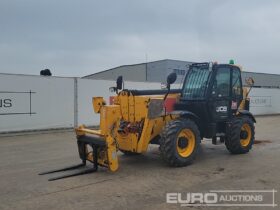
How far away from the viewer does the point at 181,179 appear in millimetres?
7195

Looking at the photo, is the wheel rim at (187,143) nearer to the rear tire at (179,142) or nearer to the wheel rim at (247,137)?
the rear tire at (179,142)

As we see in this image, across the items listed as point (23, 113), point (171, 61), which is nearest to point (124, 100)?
point (23, 113)

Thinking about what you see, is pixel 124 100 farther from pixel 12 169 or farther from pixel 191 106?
pixel 12 169

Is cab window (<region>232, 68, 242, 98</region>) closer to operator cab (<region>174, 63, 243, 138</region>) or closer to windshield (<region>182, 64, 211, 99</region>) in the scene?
operator cab (<region>174, 63, 243, 138</region>)

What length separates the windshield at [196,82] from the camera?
9.32 meters

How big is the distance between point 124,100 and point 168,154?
1.56 m

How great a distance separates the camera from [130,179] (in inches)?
285

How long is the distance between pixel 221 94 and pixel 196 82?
2.22 ft

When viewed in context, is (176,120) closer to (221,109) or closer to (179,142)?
(179,142)

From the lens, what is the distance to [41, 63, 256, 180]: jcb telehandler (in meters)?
7.87

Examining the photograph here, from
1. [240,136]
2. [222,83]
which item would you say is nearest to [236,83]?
[222,83]

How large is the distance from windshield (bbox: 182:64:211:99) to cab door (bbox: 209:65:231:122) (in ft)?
0.71

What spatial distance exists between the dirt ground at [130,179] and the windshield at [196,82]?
1533mm

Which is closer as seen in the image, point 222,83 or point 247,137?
point 222,83
